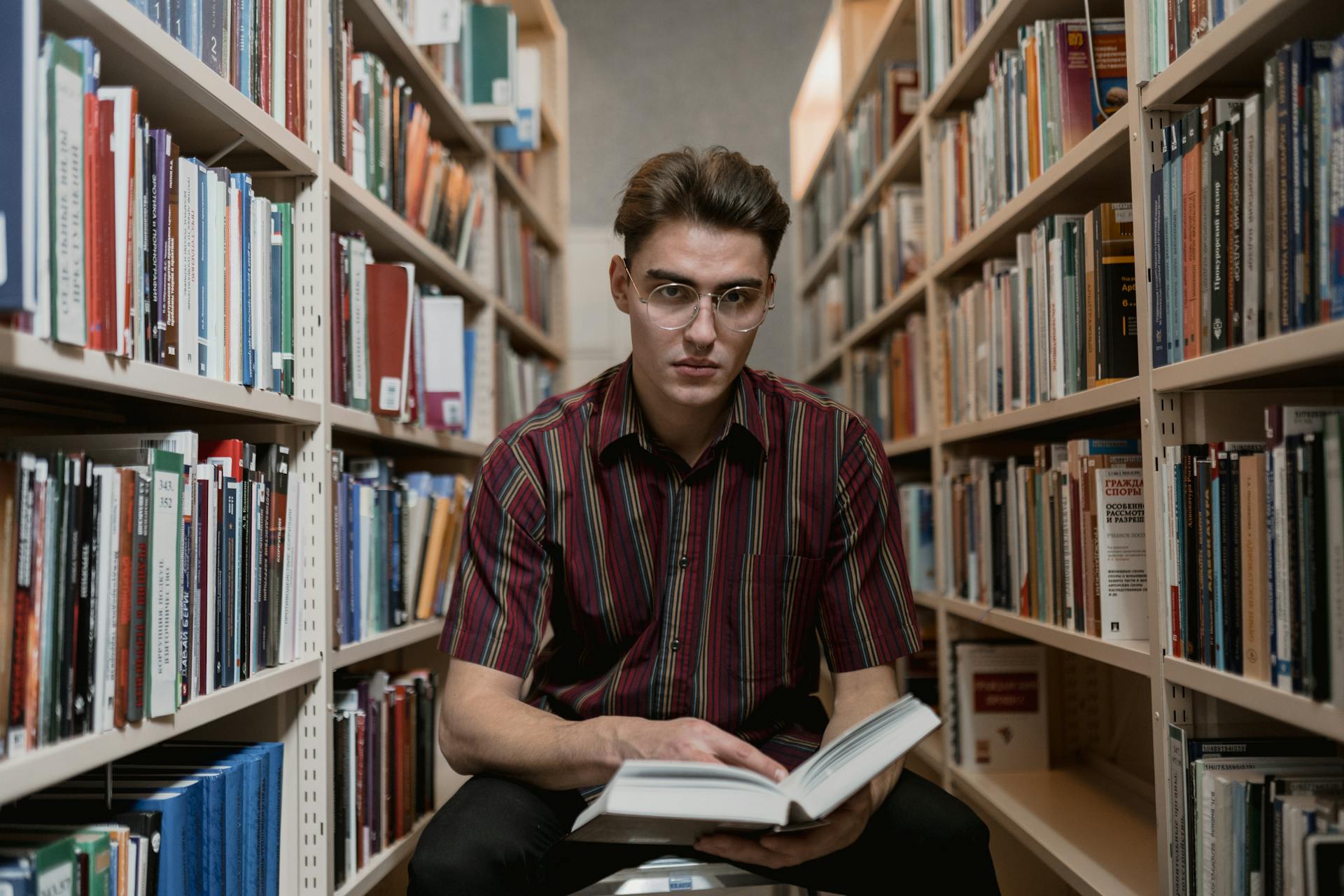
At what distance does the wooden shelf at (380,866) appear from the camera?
153cm

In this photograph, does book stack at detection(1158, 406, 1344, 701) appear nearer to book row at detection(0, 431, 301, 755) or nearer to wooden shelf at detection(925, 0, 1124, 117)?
wooden shelf at detection(925, 0, 1124, 117)

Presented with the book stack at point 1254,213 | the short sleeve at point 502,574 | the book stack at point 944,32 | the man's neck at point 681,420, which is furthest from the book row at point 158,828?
the book stack at point 944,32

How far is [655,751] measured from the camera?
3.44 ft

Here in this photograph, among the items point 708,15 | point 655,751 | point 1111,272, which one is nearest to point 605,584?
point 655,751

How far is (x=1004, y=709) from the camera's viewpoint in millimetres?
2068

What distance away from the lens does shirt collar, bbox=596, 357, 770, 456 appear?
1.44 metres

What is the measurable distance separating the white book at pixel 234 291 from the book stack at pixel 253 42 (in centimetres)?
16

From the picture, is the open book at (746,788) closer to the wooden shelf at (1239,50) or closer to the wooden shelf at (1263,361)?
the wooden shelf at (1263,361)

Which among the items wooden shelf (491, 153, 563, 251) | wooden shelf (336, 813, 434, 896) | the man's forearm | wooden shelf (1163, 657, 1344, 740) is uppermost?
wooden shelf (491, 153, 563, 251)

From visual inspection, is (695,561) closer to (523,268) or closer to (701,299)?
(701,299)

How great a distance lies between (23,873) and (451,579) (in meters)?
1.22

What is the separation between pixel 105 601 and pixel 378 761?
87cm

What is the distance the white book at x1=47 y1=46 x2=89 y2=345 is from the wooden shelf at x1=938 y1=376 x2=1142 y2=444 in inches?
45.7

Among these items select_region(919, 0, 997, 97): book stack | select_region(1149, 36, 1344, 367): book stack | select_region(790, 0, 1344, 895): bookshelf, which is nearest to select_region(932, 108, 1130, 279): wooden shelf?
select_region(790, 0, 1344, 895): bookshelf
